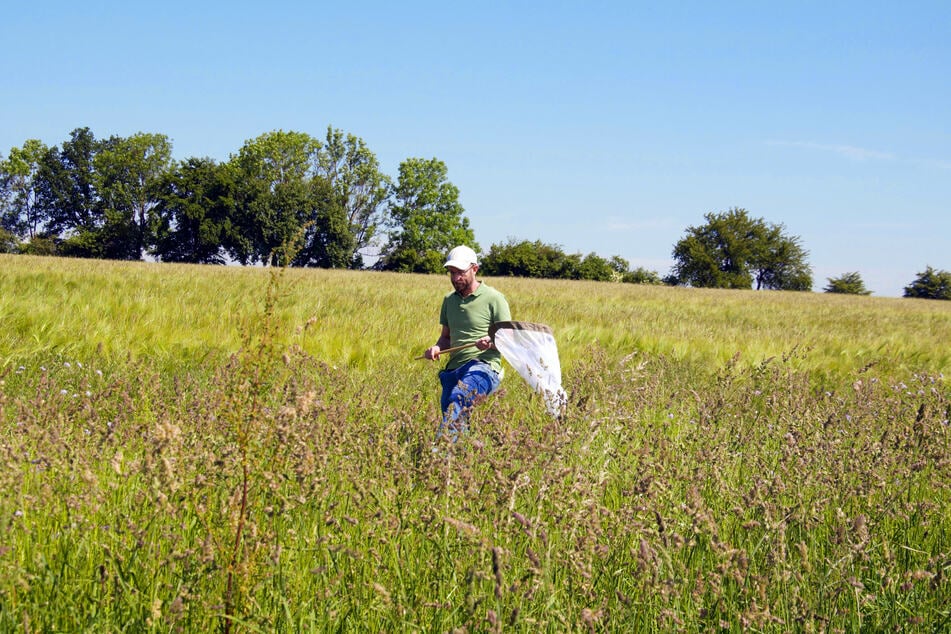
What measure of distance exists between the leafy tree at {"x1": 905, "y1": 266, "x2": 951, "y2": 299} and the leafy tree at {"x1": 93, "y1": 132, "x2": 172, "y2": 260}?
79002 millimetres

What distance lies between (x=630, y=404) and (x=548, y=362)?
98 cm

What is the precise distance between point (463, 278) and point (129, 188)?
7251cm

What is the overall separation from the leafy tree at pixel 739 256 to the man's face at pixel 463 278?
8311cm

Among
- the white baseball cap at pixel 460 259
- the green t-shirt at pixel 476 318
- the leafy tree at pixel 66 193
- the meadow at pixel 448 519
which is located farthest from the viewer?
the leafy tree at pixel 66 193

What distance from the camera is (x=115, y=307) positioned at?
802cm

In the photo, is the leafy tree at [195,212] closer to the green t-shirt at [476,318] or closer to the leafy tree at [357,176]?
the leafy tree at [357,176]

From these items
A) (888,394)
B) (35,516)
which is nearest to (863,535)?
(35,516)

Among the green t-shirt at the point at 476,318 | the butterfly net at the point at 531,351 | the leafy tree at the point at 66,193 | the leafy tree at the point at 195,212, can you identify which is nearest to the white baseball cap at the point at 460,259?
the green t-shirt at the point at 476,318

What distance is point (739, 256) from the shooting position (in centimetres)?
8738

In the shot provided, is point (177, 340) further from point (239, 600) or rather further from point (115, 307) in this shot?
point (239, 600)

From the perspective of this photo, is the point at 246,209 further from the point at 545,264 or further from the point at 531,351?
the point at 531,351

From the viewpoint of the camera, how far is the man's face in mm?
5312

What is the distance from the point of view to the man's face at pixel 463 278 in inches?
209

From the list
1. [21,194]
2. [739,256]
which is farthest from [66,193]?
[739,256]
